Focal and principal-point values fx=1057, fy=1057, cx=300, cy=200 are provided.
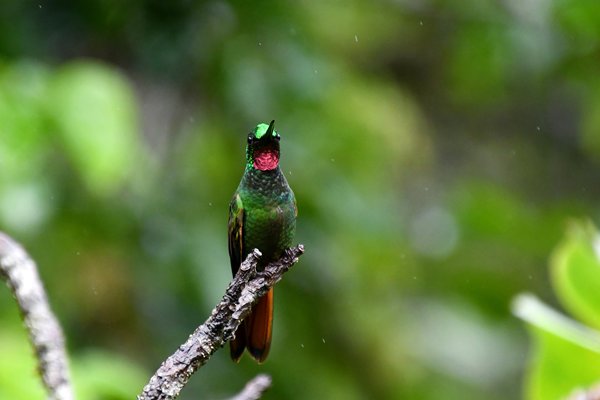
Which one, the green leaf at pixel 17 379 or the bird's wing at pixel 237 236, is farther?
the green leaf at pixel 17 379

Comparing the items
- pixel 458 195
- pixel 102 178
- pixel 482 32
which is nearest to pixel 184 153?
pixel 102 178

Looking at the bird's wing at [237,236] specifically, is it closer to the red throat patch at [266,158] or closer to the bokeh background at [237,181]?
the red throat patch at [266,158]

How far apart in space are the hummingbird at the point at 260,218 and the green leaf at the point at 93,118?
1.70 m

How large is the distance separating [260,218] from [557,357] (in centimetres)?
105

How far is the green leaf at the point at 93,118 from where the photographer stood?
134 inches

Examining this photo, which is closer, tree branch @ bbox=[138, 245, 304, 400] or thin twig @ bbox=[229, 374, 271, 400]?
tree branch @ bbox=[138, 245, 304, 400]

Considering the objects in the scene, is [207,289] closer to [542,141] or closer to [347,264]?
[347,264]

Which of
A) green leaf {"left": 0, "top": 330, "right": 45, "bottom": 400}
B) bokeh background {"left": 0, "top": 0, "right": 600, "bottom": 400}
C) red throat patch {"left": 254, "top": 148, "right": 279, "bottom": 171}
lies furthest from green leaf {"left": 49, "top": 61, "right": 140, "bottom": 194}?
red throat patch {"left": 254, "top": 148, "right": 279, "bottom": 171}

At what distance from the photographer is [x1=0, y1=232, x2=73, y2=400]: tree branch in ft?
4.25

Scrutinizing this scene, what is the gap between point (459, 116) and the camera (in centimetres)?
830

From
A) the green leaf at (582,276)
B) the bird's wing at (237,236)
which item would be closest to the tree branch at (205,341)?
the bird's wing at (237,236)

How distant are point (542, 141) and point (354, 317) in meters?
3.48

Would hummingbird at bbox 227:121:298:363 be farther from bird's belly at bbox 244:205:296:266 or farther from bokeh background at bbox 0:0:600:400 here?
bokeh background at bbox 0:0:600:400

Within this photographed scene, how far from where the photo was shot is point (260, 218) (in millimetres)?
1687
